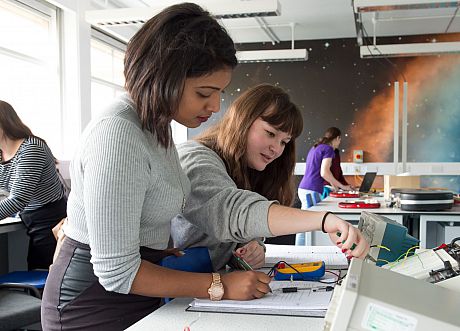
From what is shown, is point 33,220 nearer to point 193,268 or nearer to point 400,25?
point 193,268

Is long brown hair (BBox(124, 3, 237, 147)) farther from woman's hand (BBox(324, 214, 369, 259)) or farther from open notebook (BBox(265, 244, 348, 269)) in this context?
open notebook (BBox(265, 244, 348, 269))

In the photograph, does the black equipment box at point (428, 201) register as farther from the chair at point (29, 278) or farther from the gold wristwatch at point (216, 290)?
the gold wristwatch at point (216, 290)

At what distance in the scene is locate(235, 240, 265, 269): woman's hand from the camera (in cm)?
150

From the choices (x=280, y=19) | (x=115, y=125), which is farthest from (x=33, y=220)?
(x=280, y=19)

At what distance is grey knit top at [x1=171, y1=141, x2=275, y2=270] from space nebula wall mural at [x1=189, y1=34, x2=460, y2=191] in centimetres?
531

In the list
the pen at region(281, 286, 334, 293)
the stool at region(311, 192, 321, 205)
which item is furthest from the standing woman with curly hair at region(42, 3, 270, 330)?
the stool at region(311, 192, 321, 205)

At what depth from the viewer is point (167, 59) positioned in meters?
1.03

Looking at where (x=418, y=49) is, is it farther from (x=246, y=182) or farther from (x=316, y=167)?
(x=246, y=182)

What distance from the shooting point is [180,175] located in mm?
1229

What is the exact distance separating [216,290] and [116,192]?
35 cm

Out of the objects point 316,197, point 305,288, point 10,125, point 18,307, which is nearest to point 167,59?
point 305,288

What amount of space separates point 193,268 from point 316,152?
431cm

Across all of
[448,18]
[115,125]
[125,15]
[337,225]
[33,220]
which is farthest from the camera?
[448,18]

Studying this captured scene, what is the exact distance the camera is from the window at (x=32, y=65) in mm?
4246
